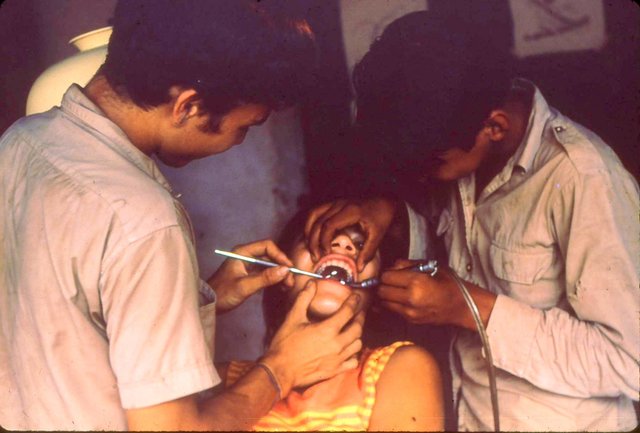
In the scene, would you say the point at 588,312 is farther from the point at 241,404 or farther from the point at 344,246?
the point at 241,404

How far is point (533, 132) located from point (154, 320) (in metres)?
0.70

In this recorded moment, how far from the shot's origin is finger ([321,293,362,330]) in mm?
1084

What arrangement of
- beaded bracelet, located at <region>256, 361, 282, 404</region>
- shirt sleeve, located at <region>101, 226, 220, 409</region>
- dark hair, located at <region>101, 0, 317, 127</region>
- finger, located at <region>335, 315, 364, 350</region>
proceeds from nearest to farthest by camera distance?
shirt sleeve, located at <region>101, 226, 220, 409</region>
dark hair, located at <region>101, 0, 317, 127</region>
beaded bracelet, located at <region>256, 361, 282, 404</region>
finger, located at <region>335, 315, 364, 350</region>

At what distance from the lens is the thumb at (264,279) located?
1112 millimetres

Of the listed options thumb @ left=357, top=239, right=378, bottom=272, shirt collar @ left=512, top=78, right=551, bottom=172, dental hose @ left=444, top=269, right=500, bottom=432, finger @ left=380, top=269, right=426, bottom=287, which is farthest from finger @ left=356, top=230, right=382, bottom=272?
shirt collar @ left=512, top=78, right=551, bottom=172

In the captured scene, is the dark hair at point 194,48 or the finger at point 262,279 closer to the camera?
the dark hair at point 194,48

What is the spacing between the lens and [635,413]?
1.12 metres

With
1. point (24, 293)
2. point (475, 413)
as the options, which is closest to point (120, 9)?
point (24, 293)

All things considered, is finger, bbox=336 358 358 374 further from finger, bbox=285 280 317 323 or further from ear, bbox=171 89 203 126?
ear, bbox=171 89 203 126

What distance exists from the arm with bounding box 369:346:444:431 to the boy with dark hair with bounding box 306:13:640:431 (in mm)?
91

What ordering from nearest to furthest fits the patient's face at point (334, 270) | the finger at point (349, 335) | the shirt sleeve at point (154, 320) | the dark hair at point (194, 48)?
the shirt sleeve at point (154, 320) < the dark hair at point (194, 48) < the finger at point (349, 335) < the patient's face at point (334, 270)

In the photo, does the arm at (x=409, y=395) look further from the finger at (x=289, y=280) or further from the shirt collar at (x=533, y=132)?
the shirt collar at (x=533, y=132)

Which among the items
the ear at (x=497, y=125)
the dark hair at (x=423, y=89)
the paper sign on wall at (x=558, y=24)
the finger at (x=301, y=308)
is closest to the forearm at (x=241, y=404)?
the finger at (x=301, y=308)

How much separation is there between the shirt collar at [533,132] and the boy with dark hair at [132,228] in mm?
399
